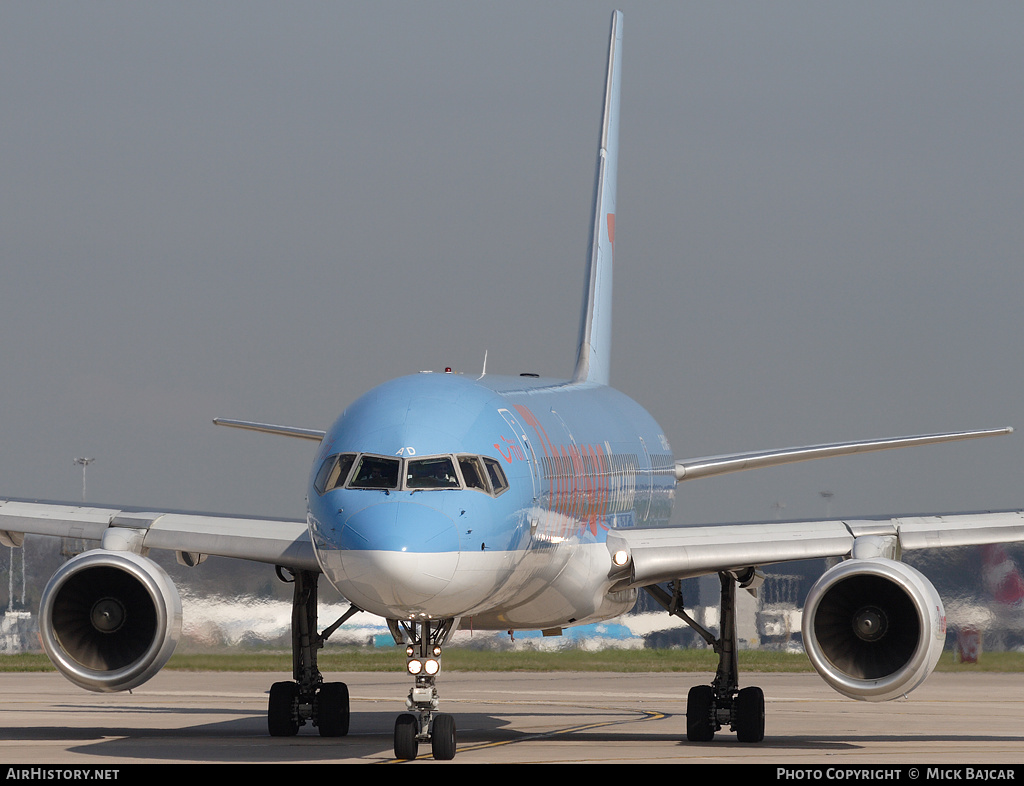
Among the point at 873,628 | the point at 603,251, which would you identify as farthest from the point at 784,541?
the point at 603,251

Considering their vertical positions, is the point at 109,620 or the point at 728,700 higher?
the point at 109,620

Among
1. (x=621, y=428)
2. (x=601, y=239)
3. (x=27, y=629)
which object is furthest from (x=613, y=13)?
(x=27, y=629)

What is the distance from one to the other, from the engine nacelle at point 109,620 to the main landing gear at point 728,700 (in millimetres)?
6331

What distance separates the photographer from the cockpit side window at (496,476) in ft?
48.9

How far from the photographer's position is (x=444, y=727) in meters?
15.1

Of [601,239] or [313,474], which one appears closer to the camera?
[313,474]

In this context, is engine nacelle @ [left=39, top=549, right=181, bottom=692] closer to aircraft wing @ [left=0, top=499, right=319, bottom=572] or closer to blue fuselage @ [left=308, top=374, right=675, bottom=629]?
aircraft wing @ [left=0, top=499, right=319, bottom=572]

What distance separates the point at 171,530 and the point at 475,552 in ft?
18.6

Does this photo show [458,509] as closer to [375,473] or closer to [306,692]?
[375,473]

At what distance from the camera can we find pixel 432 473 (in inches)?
563

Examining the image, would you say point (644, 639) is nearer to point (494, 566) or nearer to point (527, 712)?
point (527, 712)

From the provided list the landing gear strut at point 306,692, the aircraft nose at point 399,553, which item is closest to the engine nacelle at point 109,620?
the landing gear strut at point 306,692

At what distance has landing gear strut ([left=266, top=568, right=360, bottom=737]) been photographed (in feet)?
65.9

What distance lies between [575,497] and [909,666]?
397cm
